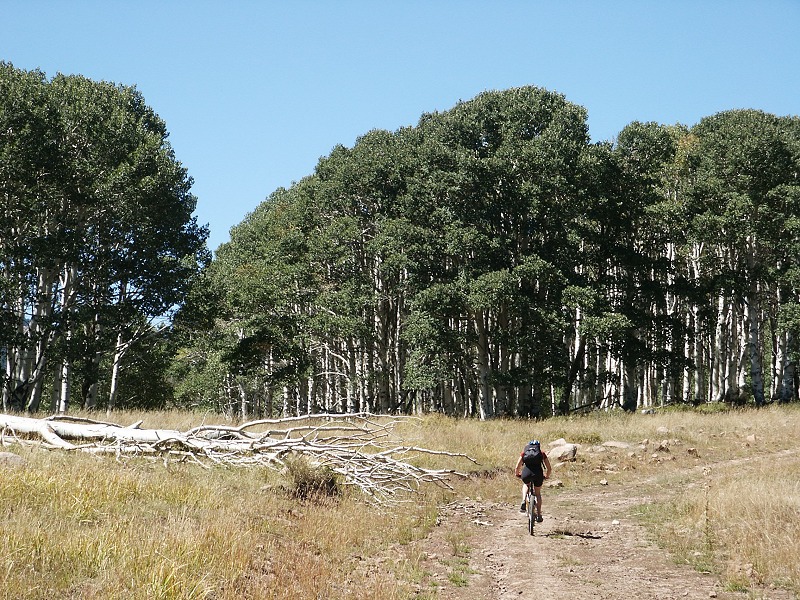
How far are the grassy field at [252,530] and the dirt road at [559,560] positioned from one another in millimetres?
340

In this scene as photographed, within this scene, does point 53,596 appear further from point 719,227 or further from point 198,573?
point 719,227

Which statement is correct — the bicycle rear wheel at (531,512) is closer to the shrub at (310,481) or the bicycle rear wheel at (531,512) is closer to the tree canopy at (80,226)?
the shrub at (310,481)

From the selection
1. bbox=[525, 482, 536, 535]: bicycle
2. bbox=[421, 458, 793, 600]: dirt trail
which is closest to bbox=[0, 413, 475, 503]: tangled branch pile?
bbox=[421, 458, 793, 600]: dirt trail

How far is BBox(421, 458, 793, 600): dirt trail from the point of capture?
321 inches

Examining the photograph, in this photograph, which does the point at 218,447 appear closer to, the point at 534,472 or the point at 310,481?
the point at 310,481

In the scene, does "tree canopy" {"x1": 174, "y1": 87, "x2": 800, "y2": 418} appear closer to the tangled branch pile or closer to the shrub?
the tangled branch pile

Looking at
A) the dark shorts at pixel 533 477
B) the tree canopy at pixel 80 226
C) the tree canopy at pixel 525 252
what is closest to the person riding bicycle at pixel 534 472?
the dark shorts at pixel 533 477

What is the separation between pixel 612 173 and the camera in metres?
31.5

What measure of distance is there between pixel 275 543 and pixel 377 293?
25.8 m

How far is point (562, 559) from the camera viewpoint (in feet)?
31.5

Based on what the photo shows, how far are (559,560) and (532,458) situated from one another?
8.76 ft

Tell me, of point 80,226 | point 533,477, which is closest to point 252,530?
point 533,477

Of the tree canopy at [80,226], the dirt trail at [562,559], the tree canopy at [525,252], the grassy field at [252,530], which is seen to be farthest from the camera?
the tree canopy at [525,252]

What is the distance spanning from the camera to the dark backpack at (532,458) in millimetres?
12016
